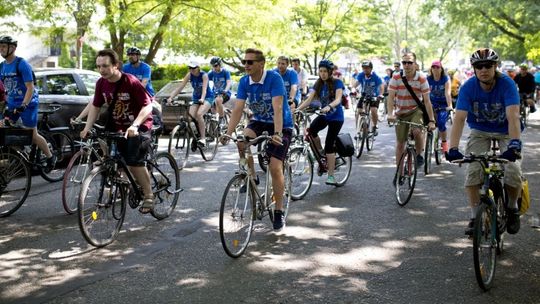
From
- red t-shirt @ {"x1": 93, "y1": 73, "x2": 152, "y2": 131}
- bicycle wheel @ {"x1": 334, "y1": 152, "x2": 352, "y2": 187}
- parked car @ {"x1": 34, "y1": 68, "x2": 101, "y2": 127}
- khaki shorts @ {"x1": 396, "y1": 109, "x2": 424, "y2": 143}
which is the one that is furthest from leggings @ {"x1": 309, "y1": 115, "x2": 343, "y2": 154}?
parked car @ {"x1": 34, "y1": 68, "x2": 101, "y2": 127}

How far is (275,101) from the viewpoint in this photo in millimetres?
6445

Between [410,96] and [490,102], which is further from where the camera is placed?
[410,96]

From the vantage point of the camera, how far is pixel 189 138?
38.2 ft

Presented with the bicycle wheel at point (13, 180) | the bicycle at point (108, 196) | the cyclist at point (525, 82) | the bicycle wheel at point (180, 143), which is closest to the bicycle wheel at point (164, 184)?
the bicycle at point (108, 196)

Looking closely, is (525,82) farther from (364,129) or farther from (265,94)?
(265,94)

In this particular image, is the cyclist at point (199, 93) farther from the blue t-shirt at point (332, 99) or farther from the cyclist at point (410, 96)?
the cyclist at point (410, 96)

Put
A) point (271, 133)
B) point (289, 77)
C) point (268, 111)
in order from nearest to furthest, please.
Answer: point (268, 111) < point (271, 133) < point (289, 77)

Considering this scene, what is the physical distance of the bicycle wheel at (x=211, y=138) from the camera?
1260 centimetres

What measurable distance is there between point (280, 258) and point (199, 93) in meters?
7.06

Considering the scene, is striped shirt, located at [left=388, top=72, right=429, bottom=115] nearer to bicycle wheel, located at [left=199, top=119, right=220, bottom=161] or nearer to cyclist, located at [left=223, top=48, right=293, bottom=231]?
cyclist, located at [left=223, top=48, right=293, bottom=231]

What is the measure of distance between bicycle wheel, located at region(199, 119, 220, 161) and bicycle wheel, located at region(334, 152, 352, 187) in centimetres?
340

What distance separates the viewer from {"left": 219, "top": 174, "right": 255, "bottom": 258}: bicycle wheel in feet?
19.1

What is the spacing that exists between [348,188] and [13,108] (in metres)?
4.72

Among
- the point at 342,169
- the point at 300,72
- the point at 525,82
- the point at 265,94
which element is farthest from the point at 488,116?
the point at 525,82
